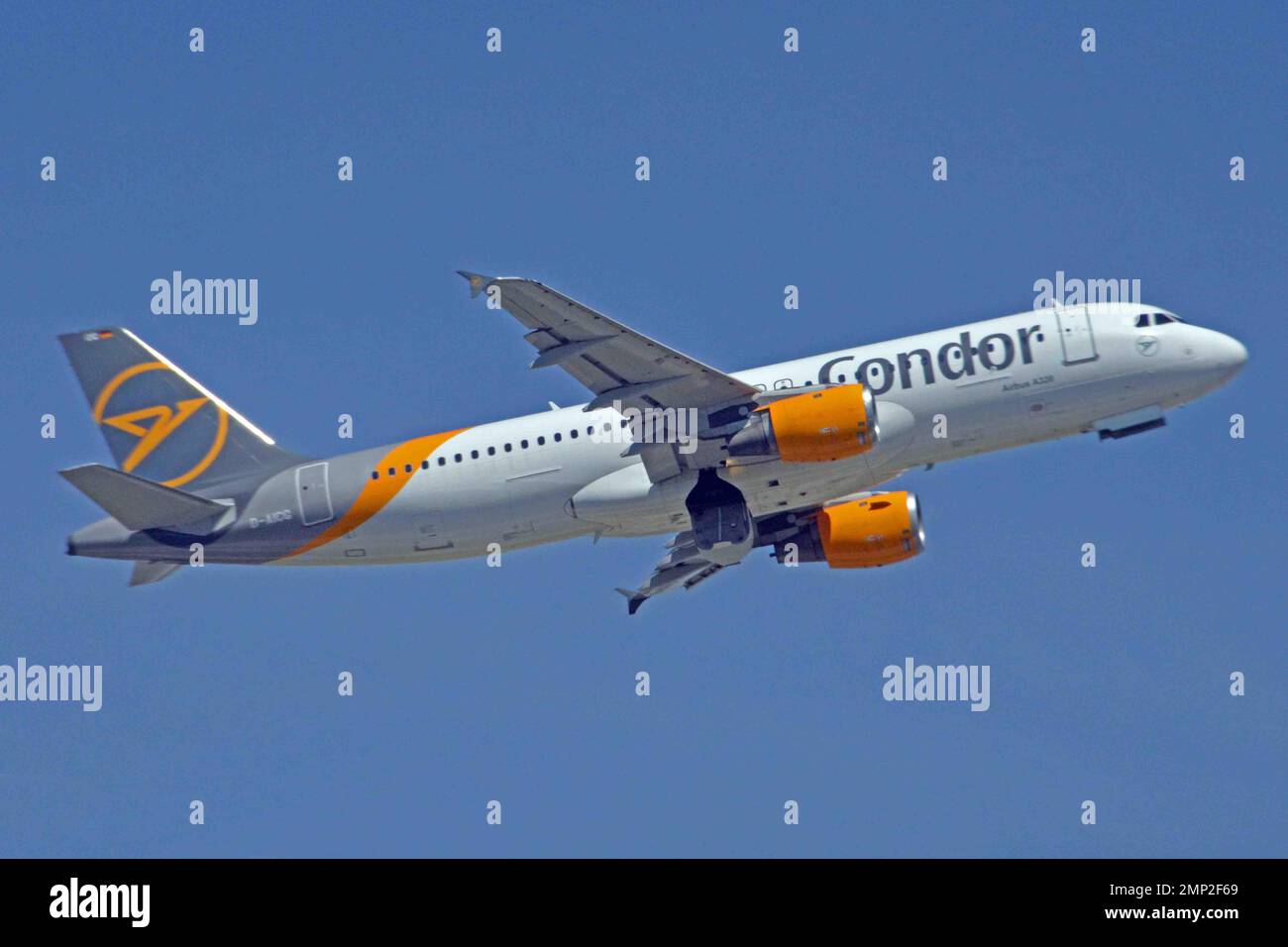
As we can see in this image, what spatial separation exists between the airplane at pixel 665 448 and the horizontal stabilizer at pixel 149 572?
5 cm

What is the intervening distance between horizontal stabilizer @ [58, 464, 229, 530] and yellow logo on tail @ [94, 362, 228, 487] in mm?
3405

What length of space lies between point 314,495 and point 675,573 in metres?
12.7

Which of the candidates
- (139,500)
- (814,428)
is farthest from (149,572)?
(814,428)

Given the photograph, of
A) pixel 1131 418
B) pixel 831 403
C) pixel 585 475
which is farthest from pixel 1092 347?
pixel 585 475

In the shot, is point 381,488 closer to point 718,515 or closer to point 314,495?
point 314,495

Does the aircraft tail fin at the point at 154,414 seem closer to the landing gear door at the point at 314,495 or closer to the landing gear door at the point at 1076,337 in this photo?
the landing gear door at the point at 314,495

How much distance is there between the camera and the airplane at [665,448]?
54.0 metres

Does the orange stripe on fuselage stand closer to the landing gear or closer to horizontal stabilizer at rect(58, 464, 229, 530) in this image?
horizontal stabilizer at rect(58, 464, 229, 530)

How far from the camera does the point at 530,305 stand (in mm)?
50844

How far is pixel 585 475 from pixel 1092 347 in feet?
50.6

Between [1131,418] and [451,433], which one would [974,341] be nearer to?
[1131,418]

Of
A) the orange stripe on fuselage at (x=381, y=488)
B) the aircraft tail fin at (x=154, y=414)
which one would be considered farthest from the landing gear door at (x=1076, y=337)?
the aircraft tail fin at (x=154, y=414)

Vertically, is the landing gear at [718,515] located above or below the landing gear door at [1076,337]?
below

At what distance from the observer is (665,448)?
54.8m
